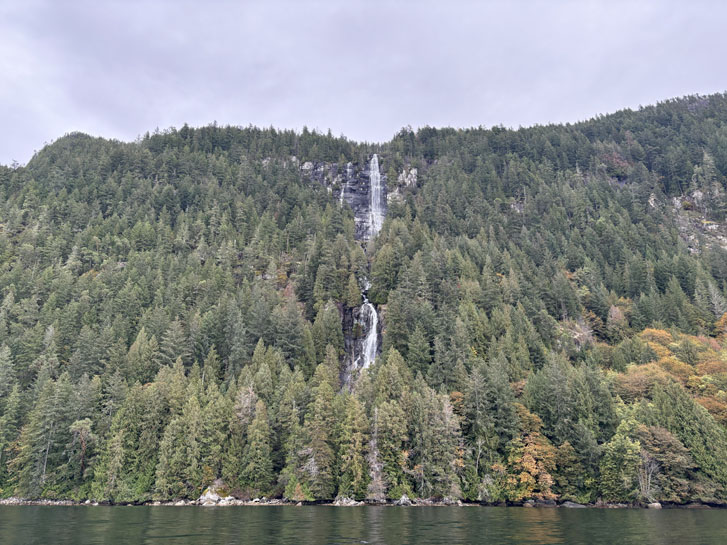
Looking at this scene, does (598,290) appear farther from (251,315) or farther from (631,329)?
(251,315)

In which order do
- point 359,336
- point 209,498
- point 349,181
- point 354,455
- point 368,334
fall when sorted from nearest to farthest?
point 209,498 < point 354,455 < point 368,334 < point 359,336 < point 349,181

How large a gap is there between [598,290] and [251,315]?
90519 mm

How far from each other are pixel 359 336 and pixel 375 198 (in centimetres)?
8799

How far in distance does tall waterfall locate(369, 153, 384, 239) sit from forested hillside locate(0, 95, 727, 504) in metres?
7.07

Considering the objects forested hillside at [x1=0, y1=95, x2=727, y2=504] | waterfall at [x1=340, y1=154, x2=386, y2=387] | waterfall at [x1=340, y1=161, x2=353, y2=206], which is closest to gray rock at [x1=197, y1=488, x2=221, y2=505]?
forested hillside at [x1=0, y1=95, x2=727, y2=504]

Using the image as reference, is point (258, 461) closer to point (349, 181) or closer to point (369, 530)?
point (369, 530)

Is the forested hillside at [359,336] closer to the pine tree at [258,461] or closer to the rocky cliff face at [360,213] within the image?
the pine tree at [258,461]

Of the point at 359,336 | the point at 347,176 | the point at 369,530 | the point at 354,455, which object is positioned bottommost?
the point at 369,530

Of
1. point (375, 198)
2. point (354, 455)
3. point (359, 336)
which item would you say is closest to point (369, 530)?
point (354, 455)

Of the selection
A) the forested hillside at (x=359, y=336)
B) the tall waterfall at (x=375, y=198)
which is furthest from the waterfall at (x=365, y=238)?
the forested hillside at (x=359, y=336)

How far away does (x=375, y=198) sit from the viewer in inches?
6998

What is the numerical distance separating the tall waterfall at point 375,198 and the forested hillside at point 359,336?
23.2 feet

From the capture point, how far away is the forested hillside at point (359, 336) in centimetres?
6216

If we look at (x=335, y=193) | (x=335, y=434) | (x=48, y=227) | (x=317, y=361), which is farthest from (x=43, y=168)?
(x=335, y=434)
